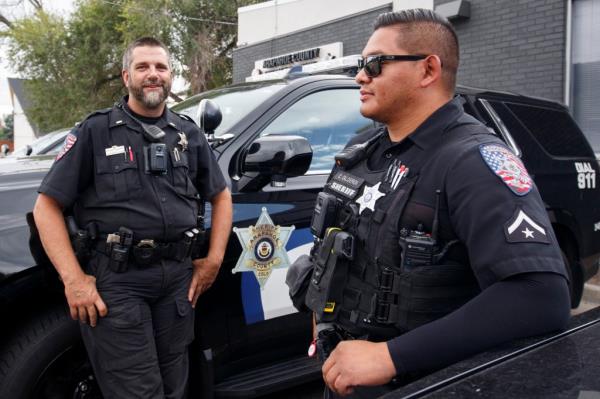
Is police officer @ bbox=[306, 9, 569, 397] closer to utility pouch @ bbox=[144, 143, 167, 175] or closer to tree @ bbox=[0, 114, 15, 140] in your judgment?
utility pouch @ bbox=[144, 143, 167, 175]

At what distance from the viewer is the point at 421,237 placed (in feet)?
4.25

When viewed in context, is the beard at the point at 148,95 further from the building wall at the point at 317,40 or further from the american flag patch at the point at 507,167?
the building wall at the point at 317,40

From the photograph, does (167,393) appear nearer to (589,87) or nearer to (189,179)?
(189,179)

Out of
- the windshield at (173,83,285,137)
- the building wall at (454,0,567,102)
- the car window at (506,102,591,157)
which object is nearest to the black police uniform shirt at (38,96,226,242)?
the windshield at (173,83,285,137)

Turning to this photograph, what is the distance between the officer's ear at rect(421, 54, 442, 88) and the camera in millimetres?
1444

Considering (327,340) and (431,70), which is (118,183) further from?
(431,70)

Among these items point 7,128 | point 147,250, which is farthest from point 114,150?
point 7,128

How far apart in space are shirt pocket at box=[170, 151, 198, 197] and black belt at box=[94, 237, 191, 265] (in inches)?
8.5

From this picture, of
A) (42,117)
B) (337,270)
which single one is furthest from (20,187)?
(42,117)

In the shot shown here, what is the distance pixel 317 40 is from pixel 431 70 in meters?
9.99

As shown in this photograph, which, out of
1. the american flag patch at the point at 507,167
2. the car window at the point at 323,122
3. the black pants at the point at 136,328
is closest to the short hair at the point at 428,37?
the american flag patch at the point at 507,167

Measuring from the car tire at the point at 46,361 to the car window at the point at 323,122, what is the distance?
1286mm

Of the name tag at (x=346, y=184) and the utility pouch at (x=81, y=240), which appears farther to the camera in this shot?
the utility pouch at (x=81, y=240)

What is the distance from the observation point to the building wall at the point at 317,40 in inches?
383
